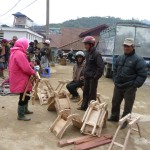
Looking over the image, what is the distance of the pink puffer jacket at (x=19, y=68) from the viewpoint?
580 cm

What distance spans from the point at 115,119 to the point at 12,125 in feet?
7.30

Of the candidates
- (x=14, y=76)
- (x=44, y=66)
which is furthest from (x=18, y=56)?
(x=44, y=66)

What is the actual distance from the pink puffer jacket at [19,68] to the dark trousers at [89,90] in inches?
59.7

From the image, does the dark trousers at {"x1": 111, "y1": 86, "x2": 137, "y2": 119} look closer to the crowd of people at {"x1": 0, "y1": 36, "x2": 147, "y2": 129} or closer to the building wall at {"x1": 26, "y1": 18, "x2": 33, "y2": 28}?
the crowd of people at {"x1": 0, "y1": 36, "x2": 147, "y2": 129}

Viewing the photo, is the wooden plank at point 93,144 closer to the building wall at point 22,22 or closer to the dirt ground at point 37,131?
the dirt ground at point 37,131

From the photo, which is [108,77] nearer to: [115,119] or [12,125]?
[115,119]

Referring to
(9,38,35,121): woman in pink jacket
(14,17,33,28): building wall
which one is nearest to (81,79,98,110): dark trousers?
(9,38,35,121): woman in pink jacket

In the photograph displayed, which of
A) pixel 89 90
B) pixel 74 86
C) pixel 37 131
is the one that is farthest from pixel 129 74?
pixel 74 86

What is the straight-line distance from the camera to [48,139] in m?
5.28

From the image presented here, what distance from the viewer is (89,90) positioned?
7.05 m

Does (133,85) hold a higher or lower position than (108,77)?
higher

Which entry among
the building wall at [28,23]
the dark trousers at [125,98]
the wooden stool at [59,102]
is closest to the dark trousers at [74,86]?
the wooden stool at [59,102]

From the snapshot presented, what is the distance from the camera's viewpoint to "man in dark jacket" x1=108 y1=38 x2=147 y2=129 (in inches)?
227

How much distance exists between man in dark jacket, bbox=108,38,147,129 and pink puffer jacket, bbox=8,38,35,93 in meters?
1.80
